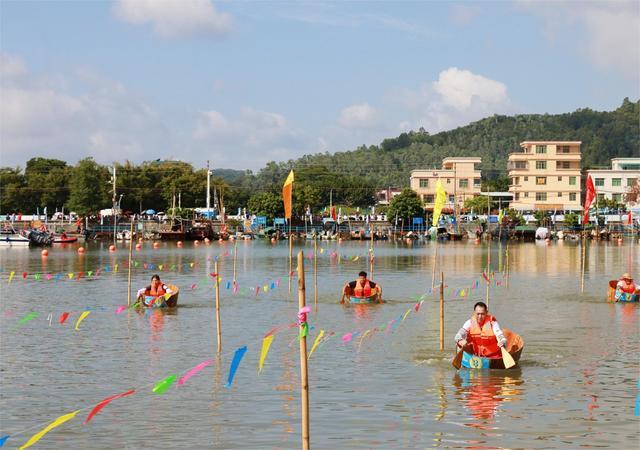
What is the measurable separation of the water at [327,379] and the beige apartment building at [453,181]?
348ft

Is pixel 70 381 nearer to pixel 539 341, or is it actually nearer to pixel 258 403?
pixel 258 403

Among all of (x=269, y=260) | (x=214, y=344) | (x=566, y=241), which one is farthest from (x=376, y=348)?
(x=566, y=241)

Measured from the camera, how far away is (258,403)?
59.5 ft

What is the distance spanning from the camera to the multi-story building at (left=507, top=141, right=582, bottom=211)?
453ft

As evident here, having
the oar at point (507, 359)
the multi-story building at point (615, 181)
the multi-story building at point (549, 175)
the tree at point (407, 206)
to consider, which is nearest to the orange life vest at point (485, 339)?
the oar at point (507, 359)

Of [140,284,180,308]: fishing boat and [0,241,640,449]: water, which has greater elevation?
[140,284,180,308]: fishing boat

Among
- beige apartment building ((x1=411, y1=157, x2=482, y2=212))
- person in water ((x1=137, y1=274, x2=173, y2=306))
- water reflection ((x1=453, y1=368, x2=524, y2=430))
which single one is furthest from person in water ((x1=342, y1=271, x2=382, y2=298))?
beige apartment building ((x1=411, y1=157, x2=482, y2=212))

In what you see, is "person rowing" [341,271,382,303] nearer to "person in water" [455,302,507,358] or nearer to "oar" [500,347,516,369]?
"person in water" [455,302,507,358]

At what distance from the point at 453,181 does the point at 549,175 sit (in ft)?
48.2

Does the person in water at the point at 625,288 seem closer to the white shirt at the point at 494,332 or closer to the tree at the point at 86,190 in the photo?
the white shirt at the point at 494,332

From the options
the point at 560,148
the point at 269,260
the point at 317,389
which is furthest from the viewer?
the point at 560,148

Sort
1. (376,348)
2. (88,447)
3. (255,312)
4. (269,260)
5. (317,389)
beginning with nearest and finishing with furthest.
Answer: (88,447)
(317,389)
(376,348)
(255,312)
(269,260)

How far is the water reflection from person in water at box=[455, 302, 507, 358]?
1.47 feet

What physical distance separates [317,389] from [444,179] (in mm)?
128224
